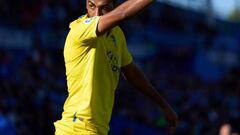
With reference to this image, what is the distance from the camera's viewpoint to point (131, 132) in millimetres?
13648

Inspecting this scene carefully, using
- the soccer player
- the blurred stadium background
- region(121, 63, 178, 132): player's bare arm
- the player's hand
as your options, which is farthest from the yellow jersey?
the blurred stadium background

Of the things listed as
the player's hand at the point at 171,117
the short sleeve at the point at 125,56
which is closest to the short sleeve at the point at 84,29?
the short sleeve at the point at 125,56

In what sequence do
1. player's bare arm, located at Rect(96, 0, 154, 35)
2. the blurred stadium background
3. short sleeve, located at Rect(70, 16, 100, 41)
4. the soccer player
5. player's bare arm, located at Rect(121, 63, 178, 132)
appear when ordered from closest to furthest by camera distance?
player's bare arm, located at Rect(96, 0, 154, 35), short sleeve, located at Rect(70, 16, 100, 41), the soccer player, player's bare arm, located at Rect(121, 63, 178, 132), the blurred stadium background

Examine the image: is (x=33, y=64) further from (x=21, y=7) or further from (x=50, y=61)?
(x=21, y=7)

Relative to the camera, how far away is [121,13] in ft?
A: 17.6

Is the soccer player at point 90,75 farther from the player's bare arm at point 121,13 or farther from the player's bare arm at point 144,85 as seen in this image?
the player's bare arm at point 144,85

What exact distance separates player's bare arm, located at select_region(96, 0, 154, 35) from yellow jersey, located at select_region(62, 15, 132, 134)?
256mm

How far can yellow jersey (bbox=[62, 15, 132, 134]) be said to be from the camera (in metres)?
5.77

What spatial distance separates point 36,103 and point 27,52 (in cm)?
258

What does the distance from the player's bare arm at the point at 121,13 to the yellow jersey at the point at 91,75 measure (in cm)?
26

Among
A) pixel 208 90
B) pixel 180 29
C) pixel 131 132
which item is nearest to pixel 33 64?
pixel 131 132

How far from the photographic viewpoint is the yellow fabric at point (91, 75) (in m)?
5.77

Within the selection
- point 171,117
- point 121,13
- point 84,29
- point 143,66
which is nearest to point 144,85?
point 171,117

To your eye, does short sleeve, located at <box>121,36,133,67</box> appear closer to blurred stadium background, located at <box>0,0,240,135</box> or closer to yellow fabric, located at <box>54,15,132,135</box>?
yellow fabric, located at <box>54,15,132,135</box>
